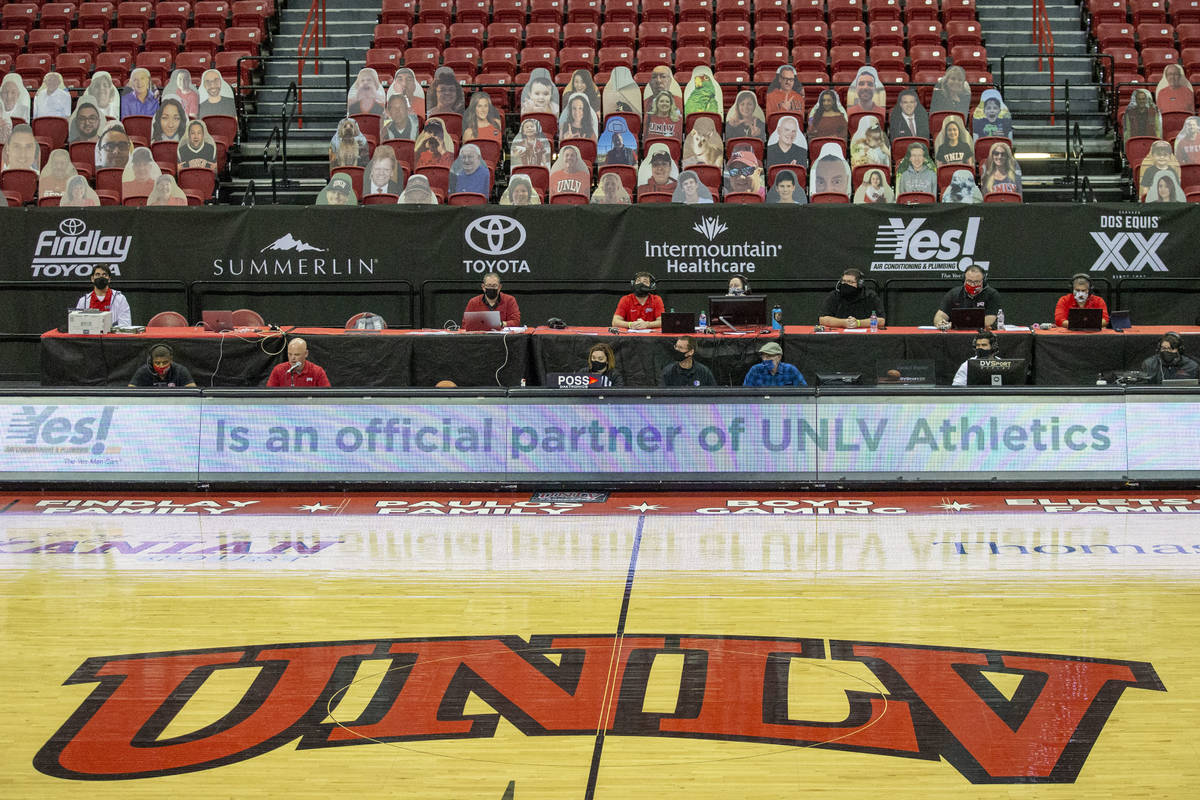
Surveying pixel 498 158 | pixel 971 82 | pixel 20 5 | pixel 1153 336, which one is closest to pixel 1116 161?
pixel 971 82

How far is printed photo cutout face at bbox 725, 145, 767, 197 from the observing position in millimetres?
16406

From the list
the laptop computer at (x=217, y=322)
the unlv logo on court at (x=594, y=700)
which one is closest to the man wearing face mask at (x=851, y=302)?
the laptop computer at (x=217, y=322)

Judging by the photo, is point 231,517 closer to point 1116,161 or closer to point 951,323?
point 951,323

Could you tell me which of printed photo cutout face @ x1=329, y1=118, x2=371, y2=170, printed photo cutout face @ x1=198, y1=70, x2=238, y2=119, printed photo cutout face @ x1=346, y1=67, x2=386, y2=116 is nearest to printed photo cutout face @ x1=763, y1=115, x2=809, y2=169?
printed photo cutout face @ x1=329, y1=118, x2=371, y2=170

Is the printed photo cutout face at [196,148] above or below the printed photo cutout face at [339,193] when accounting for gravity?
above

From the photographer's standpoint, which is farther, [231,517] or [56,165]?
[56,165]

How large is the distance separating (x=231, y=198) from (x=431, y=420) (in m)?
8.42

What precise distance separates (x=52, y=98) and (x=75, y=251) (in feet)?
11.2

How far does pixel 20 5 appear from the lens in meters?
21.9

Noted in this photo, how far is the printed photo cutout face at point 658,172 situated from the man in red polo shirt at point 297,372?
19.4 feet

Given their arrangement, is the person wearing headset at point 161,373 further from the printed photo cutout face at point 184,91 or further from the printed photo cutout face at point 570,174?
the printed photo cutout face at point 184,91

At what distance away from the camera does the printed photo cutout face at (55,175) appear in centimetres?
1695

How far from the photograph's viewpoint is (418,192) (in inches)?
645

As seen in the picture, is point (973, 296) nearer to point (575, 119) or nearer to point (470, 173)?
point (575, 119)
